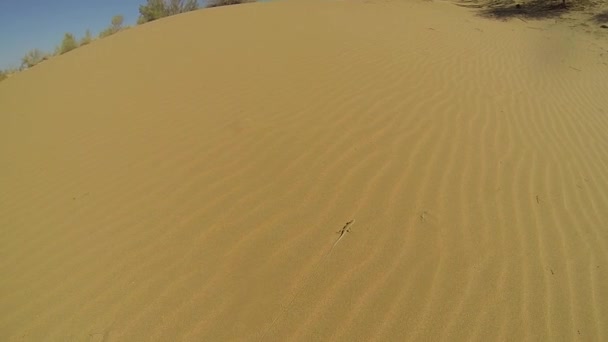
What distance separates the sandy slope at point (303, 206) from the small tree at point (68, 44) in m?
7.70

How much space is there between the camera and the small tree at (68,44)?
37.8 ft

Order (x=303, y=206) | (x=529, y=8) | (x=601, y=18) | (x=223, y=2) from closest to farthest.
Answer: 1. (x=303, y=206)
2. (x=601, y=18)
3. (x=529, y=8)
4. (x=223, y=2)

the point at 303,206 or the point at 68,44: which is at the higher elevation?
the point at 68,44

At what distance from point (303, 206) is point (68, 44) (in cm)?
1303

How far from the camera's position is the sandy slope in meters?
1.93

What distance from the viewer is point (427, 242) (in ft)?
7.64

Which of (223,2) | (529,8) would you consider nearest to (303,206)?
(529,8)

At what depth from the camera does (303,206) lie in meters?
2.61

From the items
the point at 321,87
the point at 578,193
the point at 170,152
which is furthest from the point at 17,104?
the point at 578,193

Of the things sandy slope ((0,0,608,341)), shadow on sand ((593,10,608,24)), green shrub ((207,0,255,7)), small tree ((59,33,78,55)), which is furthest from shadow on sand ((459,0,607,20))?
small tree ((59,33,78,55))

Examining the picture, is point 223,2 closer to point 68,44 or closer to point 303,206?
point 68,44

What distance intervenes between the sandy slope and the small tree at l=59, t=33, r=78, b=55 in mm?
7704

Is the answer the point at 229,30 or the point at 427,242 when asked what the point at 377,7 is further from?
the point at 427,242

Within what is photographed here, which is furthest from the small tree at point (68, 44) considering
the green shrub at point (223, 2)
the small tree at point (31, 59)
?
the green shrub at point (223, 2)
